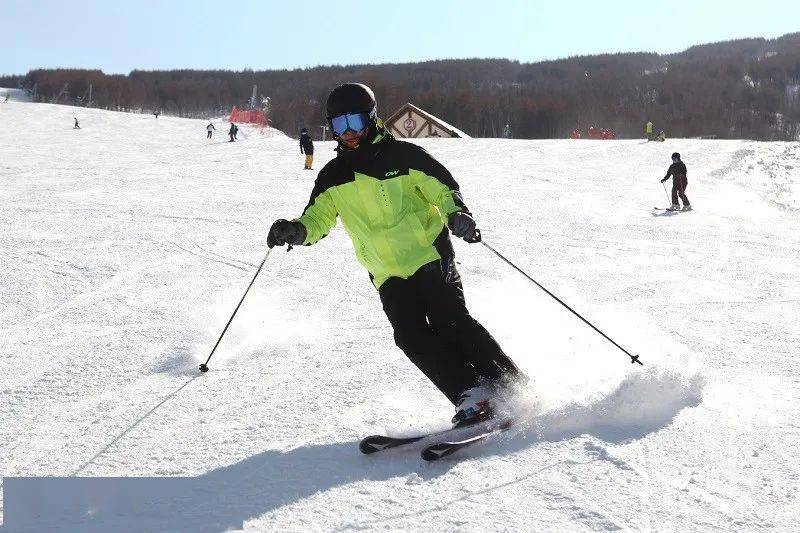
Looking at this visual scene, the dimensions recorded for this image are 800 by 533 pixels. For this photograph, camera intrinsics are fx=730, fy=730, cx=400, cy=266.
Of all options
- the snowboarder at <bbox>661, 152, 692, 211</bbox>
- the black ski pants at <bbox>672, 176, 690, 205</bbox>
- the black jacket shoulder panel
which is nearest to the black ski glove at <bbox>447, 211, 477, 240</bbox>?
the black jacket shoulder panel

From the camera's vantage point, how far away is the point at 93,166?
60.4ft

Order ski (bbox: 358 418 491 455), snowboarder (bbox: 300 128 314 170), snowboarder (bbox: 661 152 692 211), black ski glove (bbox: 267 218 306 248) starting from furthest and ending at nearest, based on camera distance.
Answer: snowboarder (bbox: 300 128 314 170)
snowboarder (bbox: 661 152 692 211)
black ski glove (bbox: 267 218 306 248)
ski (bbox: 358 418 491 455)

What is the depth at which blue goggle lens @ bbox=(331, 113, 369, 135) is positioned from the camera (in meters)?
3.09

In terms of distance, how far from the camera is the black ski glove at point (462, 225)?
2.89 meters

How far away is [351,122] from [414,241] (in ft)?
1.89

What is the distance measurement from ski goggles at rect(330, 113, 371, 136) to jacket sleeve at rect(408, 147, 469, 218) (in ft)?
0.85

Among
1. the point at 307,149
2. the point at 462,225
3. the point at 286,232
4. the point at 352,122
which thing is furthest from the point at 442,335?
the point at 307,149

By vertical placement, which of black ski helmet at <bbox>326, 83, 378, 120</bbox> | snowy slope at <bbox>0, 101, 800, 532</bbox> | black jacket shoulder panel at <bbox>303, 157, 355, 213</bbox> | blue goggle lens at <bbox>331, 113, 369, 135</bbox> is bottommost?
snowy slope at <bbox>0, 101, 800, 532</bbox>

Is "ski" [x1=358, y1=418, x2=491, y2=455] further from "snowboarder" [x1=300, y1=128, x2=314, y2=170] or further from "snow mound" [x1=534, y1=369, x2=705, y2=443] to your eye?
"snowboarder" [x1=300, y1=128, x2=314, y2=170]

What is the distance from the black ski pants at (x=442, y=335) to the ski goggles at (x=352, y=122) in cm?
66

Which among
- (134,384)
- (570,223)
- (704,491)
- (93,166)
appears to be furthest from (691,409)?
(93,166)

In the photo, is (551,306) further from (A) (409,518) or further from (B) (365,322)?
(A) (409,518)

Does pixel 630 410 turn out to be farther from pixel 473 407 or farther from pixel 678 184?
pixel 678 184

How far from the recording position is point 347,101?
309 cm
